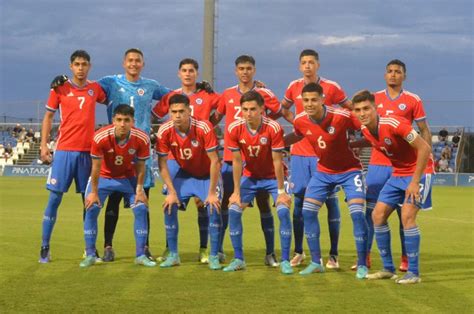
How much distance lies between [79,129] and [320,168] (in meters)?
2.89

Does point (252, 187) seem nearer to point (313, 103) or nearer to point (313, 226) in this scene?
point (313, 226)

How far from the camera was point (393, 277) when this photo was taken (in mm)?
7957

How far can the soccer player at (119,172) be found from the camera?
874 centimetres

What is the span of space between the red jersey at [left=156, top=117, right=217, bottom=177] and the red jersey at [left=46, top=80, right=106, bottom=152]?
0.99m

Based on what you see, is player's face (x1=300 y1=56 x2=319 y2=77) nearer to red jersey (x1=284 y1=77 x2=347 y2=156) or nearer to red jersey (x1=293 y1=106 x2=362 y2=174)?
red jersey (x1=284 y1=77 x2=347 y2=156)

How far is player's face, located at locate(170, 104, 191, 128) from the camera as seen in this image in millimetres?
8625

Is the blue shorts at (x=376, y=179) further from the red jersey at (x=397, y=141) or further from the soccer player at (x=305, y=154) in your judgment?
the red jersey at (x=397, y=141)

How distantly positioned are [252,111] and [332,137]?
885 millimetres

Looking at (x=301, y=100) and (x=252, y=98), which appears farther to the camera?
(x=301, y=100)

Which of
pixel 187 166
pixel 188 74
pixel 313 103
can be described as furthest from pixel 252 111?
pixel 188 74

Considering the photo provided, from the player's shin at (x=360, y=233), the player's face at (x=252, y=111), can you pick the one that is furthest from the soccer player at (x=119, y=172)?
the player's shin at (x=360, y=233)

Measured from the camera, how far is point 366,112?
25.1 ft

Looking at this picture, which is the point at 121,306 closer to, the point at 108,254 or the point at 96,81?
the point at 108,254

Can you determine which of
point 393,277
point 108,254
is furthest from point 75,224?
point 393,277
